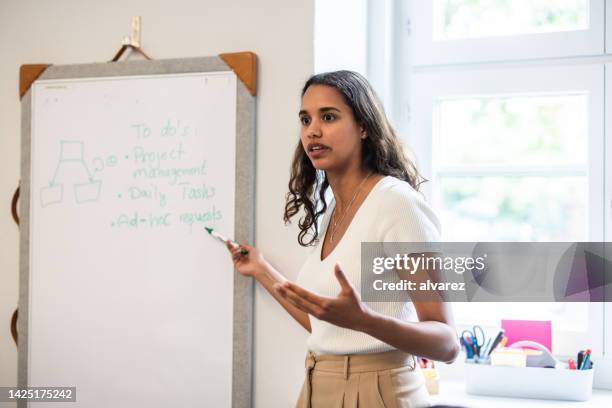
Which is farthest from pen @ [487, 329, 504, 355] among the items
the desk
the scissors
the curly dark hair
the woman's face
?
the woman's face

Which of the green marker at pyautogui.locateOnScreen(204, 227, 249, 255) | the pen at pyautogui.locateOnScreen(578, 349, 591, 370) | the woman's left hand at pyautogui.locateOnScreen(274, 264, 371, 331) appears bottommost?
the pen at pyautogui.locateOnScreen(578, 349, 591, 370)

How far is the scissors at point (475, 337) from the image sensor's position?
1912 mm

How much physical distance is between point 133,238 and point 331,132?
0.74 m

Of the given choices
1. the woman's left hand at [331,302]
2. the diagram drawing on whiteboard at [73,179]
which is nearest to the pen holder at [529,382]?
the woman's left hand at [331,302]

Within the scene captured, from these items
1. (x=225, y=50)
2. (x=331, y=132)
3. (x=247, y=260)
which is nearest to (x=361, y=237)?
(x=331, y=132)

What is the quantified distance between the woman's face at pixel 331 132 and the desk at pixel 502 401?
2.37 feet

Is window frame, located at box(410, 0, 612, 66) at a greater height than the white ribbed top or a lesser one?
greater

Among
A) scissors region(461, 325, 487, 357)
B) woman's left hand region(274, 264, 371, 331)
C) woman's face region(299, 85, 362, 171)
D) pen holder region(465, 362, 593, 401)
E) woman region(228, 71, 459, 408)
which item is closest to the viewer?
woman's left hand region(274, 264, 371, 331)

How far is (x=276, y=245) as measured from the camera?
1.75 metres

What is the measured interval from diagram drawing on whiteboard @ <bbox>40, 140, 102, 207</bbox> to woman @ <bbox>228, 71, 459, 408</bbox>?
2.42 ft

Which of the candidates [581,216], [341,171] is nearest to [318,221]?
[341,171]

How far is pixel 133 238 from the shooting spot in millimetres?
1843

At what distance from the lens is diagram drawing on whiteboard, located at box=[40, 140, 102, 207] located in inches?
74.2

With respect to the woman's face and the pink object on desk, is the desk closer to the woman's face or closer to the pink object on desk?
the pink object on desk
